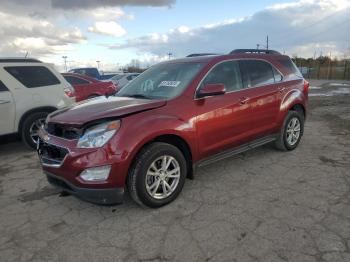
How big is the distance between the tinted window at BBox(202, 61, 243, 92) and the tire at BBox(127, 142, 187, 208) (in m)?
1.16

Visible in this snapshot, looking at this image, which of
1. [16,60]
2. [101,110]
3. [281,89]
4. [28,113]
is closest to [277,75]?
[281,89]

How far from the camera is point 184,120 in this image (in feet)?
14.2

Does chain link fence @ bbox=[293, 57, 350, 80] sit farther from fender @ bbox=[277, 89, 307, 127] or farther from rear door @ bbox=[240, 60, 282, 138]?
rear door @ bbox=[240, 60, 282, 138]

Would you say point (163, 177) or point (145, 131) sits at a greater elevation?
point (145, 131)

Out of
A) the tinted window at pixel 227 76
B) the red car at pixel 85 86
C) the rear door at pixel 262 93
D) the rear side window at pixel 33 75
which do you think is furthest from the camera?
the red car at pixel 85 86

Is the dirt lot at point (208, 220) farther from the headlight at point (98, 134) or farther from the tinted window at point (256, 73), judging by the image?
the tinted window at point (256, 73)

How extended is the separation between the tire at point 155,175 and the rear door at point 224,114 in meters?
0.47

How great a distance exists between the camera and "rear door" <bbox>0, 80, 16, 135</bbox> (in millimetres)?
6719

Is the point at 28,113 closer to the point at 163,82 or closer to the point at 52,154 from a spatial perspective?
the point at 52,154

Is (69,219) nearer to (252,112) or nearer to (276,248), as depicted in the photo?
(276,248)

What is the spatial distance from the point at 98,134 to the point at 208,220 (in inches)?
58.7

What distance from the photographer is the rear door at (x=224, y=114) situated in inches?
181

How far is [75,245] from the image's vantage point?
3475 millimetres

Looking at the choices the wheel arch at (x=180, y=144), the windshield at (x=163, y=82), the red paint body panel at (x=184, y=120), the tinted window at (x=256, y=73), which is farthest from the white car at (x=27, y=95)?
the tinted window at (x=256, y=73)
